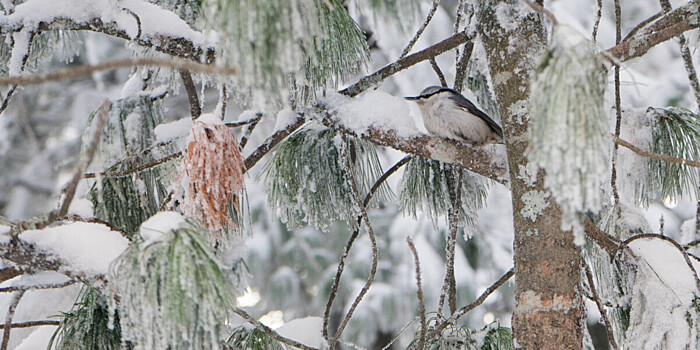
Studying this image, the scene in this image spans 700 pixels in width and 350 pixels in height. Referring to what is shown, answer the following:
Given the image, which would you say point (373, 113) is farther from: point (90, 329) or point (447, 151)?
point (90, 329)

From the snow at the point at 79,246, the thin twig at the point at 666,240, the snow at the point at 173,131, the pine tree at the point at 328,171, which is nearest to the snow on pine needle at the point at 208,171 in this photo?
the pine tree at the point at 328,171

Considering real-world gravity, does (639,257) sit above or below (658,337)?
above

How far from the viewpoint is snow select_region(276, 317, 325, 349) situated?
5.24 ft

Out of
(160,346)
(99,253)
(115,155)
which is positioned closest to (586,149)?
(160,346)

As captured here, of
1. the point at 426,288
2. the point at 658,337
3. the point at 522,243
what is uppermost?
the point at 426,288

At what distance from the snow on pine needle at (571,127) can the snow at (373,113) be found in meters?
0.56

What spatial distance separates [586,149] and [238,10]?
1.41ft

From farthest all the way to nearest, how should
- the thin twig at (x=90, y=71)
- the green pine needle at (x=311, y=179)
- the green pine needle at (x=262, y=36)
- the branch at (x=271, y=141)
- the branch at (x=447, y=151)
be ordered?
the green pine needle at (x=311, y=179) < the branch at (x=271, y=141) < the branch at (x=447, y=151) < the green pine needle at (x=262, y=36) < the thin twig at (x=90, y=71)

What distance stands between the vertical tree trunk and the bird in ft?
1.58

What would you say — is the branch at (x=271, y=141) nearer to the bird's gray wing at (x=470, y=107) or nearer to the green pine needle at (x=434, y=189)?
the green pine needle at (x=434, y=189)

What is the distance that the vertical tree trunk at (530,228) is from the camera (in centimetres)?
110

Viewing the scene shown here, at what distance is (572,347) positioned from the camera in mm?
1086

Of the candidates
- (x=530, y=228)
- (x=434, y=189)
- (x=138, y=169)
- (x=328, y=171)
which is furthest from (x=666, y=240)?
(x=138, y=169)

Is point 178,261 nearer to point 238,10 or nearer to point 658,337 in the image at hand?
point 238,10
